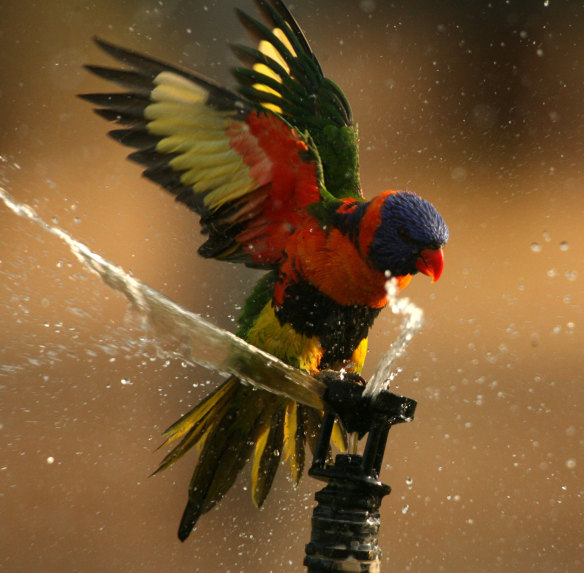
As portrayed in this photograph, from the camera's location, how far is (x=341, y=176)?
4.28ft

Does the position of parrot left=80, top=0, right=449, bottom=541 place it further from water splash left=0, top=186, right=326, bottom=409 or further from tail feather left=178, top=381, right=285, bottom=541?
water splash left=0, top=186, right=326, bottom=409

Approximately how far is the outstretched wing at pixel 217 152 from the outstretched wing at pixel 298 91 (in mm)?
174

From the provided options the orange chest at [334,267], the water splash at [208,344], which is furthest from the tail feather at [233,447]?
the water splash at [208,344]

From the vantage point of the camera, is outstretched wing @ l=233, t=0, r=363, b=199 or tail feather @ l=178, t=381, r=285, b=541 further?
outstretched wing @ l=233, t=0, r=363, b=199

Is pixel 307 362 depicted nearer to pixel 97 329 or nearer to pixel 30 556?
pixel 97 329

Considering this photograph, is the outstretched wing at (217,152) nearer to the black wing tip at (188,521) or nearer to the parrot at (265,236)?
the parrot at (265,236)

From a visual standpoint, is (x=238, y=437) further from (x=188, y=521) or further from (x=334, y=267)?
(x=334, y=267)

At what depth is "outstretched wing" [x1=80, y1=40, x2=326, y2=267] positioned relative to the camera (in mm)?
1047

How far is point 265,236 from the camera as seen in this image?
1185 mm

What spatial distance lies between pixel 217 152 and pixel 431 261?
41 centimetres

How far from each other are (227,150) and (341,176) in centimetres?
29

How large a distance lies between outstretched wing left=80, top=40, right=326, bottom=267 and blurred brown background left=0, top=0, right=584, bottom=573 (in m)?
0.45

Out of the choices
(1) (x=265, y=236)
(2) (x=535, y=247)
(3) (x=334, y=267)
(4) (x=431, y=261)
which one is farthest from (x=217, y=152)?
(2) (x=535, y=247)

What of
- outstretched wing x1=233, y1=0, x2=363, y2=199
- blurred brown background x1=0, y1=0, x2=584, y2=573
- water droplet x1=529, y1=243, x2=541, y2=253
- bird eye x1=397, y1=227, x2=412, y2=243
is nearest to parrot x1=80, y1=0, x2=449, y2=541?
bird eye x1=397, y1=227, x2=412, y2=243
